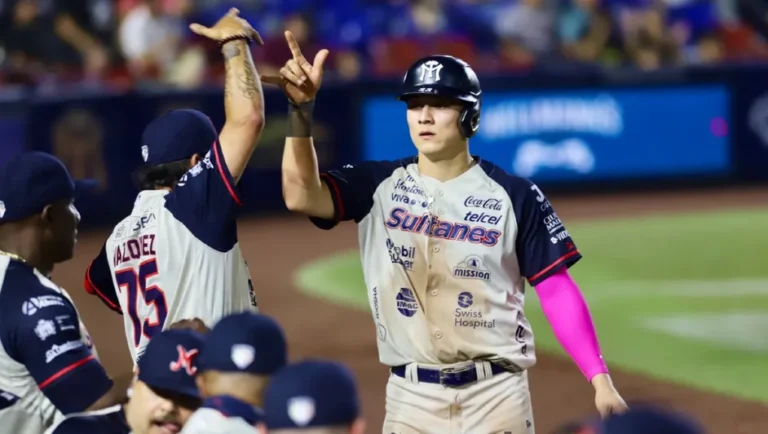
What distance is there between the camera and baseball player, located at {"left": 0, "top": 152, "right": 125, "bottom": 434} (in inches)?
181

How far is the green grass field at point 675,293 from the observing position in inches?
403

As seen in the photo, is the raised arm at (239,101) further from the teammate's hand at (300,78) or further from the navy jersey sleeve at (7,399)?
the navy jersey sleeve at (7,399)

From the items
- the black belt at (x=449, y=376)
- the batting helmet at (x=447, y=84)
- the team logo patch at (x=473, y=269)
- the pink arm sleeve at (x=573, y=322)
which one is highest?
the batting helmet at (x=447, y=84)

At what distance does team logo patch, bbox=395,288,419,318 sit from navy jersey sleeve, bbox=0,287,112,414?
3.81ft

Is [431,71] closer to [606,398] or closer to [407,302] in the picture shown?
[407,302]

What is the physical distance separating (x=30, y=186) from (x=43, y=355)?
75cm

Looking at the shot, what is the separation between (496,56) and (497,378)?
1522 centimetres

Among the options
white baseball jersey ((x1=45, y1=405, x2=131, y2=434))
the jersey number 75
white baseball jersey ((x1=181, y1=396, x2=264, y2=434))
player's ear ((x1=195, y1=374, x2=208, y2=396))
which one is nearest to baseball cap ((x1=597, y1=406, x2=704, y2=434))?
white baseball jersey ((x1=181, y1=396, x2=264, y2=434))

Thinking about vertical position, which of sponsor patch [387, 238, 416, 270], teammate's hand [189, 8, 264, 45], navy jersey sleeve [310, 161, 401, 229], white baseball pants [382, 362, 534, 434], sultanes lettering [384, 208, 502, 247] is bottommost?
white baseball pants [382, 362, 534, 434]

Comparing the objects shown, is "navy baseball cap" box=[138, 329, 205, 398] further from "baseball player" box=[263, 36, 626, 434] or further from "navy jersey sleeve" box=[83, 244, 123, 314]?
"navy jersey sleeve" box=[83, 244, 123, 314]

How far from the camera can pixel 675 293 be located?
12781 mm

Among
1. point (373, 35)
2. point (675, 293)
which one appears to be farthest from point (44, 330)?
point (373, 35)

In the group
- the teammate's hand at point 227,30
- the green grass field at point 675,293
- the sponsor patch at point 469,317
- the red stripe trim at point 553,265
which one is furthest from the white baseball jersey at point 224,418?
the green grass field at point 675,293

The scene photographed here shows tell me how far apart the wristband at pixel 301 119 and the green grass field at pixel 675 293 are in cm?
541
